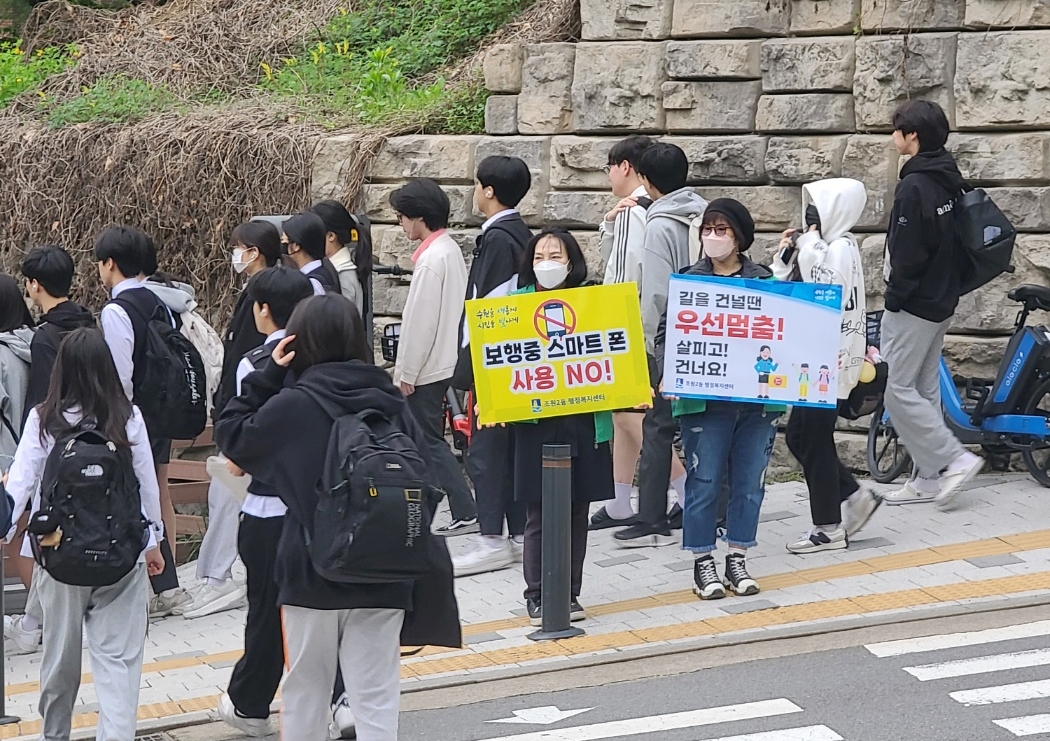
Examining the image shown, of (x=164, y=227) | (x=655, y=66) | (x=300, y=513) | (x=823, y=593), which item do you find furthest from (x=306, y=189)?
(x=300, y=513)

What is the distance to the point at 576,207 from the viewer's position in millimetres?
9992

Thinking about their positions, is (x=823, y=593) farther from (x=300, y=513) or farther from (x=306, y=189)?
(x=306, y=189)

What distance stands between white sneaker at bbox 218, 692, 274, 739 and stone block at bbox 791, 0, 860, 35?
5.38 meters

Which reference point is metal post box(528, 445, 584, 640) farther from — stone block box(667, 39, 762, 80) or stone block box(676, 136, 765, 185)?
stone block box(667, 39, 762, 80)

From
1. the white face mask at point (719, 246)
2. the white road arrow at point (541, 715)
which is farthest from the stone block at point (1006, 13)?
the white road arrow at point (541, 715)

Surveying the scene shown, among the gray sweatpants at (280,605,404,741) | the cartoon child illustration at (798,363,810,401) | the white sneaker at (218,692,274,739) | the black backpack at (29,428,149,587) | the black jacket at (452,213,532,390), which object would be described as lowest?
the white sneaker at (218,692,274,739)

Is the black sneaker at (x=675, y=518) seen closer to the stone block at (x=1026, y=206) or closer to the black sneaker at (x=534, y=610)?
the black sneaker at (x=534, y=610)

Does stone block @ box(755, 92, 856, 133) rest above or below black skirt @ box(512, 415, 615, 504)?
above

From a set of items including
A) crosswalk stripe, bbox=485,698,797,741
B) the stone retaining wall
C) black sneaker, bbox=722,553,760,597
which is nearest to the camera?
crosswalk stripe, bbox=485,698,797,741

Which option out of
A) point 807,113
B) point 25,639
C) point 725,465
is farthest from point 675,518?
point 25,639

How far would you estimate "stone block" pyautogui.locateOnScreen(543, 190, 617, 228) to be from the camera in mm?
9906

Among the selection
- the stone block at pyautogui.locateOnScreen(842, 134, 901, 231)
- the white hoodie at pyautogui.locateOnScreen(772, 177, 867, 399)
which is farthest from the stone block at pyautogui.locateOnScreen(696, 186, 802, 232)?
the white hoodie at pyautogui.locateOnScreen(772, 177, 867, 399)

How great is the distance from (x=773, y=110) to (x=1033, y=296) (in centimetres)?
191

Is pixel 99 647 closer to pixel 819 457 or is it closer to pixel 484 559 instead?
pixel 484 559
